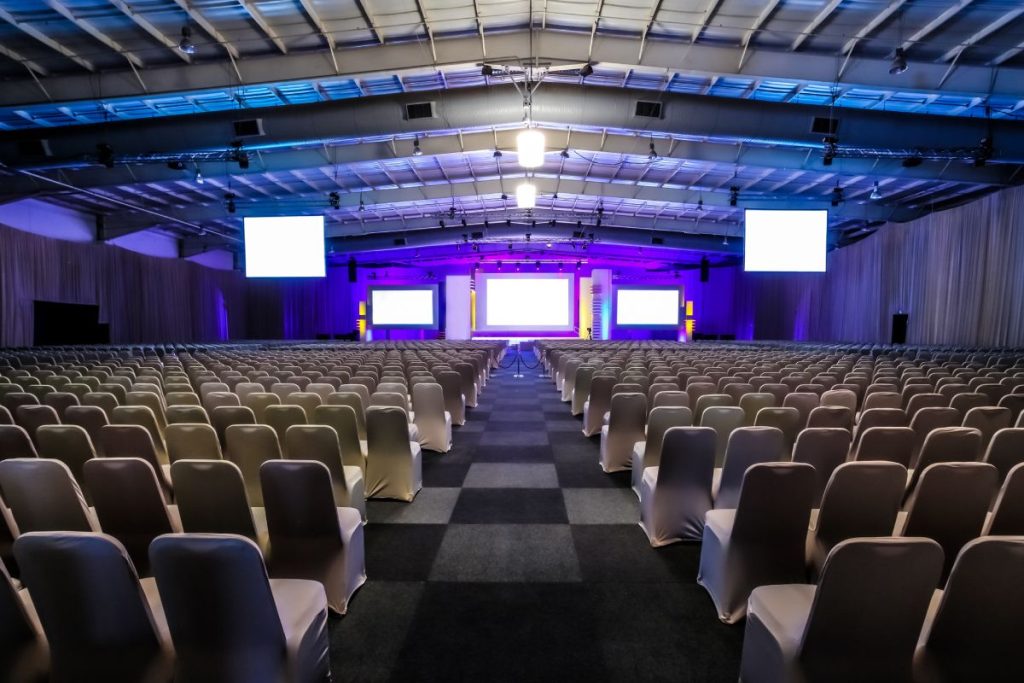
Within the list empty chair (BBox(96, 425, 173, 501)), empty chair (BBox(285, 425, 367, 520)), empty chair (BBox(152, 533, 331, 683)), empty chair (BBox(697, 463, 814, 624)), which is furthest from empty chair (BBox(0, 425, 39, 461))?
empty chair (BBox(697, 463, 814, 624))

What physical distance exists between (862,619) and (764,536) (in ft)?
3.13

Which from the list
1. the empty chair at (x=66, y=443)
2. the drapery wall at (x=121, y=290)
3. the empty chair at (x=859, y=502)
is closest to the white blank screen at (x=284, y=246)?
the drapery wall at (x=121, y=290)

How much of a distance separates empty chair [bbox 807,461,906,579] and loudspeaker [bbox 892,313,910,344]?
20.2 metres

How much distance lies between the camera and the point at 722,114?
37.0ft

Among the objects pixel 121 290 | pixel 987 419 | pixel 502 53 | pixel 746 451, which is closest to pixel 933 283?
pixel 502 53

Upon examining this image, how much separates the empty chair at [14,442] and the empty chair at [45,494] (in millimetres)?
1031

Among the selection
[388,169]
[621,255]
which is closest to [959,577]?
[388,169]

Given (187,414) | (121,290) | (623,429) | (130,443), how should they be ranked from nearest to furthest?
(130,443), (187,414), (623,429), (121,290)

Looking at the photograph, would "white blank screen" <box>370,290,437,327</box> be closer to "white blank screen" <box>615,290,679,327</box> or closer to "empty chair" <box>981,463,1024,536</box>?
"white blank screen" <box>615,290,679,327</box>

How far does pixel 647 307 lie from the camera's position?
26750 millimetres

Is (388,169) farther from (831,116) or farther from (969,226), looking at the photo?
(969,226)

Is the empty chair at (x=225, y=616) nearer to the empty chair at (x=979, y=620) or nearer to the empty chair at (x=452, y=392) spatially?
the empty chair at (x=979, y=620)

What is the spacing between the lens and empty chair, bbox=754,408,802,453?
4199 mm

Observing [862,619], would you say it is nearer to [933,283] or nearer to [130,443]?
[130,443]
